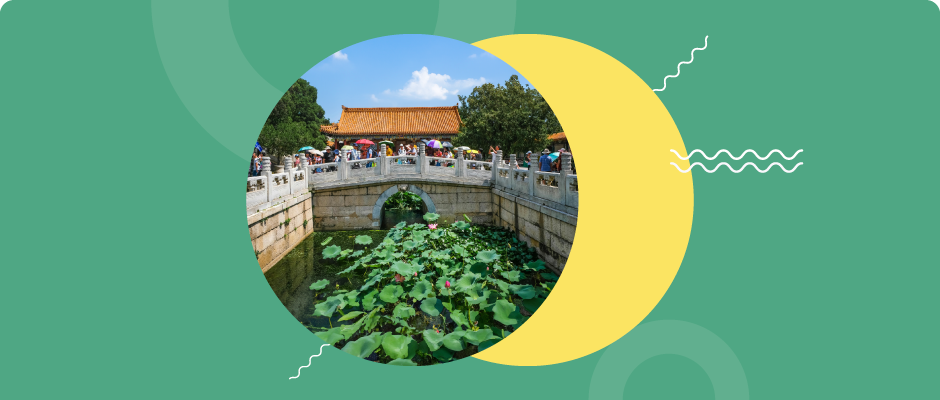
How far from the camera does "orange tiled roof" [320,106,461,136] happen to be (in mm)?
4961

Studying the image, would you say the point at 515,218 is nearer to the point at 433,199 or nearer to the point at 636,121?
the point at 433,199

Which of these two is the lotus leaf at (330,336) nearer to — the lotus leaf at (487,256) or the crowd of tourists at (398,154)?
the lotus leaf at (487,256)

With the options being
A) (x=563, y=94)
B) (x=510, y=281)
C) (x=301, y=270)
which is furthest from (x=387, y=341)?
(x=301, y=270)

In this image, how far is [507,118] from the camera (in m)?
4.37

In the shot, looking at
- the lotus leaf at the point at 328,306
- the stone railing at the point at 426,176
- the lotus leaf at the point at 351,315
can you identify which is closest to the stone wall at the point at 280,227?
the stone railing at the point at 426,176

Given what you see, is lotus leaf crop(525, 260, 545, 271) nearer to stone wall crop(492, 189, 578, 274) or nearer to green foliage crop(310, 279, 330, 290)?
stone wall crop(492, 189, 578, 274)

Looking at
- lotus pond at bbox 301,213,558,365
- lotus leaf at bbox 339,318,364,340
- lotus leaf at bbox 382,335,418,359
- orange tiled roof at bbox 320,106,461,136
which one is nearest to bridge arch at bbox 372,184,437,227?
lotus pond at bbox 301,213,558,365

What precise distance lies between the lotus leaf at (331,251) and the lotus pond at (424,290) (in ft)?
0.05

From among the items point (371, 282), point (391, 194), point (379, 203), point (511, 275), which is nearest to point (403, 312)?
point (371, 282)

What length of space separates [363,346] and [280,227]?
405cm

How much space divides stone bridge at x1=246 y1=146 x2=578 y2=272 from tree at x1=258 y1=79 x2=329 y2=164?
2.42ft

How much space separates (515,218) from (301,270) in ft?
11.4

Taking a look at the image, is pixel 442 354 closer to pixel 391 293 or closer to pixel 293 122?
pixel 391 293

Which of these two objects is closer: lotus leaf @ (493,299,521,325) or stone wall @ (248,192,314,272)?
lotus leaf @ (493,299,521,325)
